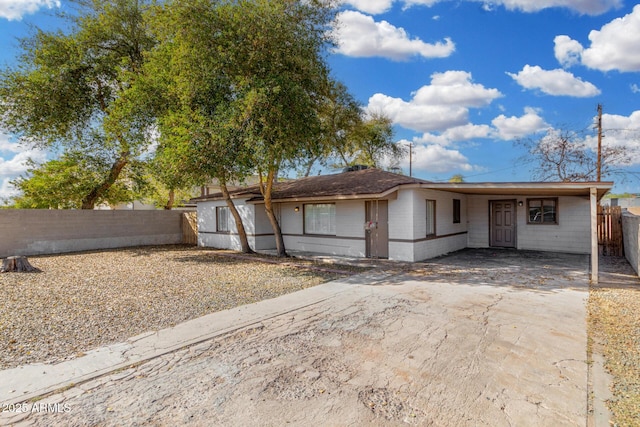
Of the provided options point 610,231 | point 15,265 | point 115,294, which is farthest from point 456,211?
point 15,265

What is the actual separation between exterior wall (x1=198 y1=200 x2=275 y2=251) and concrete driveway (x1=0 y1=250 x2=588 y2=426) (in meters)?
9.04

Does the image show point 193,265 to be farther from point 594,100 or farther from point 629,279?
point 594,100

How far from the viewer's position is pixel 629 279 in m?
8.10

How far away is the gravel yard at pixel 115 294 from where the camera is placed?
4727 millimetres

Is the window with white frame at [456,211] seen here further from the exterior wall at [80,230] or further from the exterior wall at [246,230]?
the exterior wall at [80,230]

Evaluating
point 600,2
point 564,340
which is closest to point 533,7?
point 600,2

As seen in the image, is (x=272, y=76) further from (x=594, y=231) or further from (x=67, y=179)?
(x=67, y=179)

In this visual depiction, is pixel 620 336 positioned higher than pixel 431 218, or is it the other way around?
pixel 431 218

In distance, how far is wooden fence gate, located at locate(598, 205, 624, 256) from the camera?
40.4 feet

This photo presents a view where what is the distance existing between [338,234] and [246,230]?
466 cm

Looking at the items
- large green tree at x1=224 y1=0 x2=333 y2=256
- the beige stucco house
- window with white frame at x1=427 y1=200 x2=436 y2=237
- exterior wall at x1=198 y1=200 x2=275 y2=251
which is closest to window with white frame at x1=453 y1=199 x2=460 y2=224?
the beige stucco house

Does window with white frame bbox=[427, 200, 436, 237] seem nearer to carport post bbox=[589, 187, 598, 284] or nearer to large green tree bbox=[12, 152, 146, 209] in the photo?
carport post bbox=[589, 187, 598, 284]

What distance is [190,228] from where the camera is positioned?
1867 centimetres

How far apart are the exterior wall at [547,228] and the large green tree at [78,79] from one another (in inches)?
542
